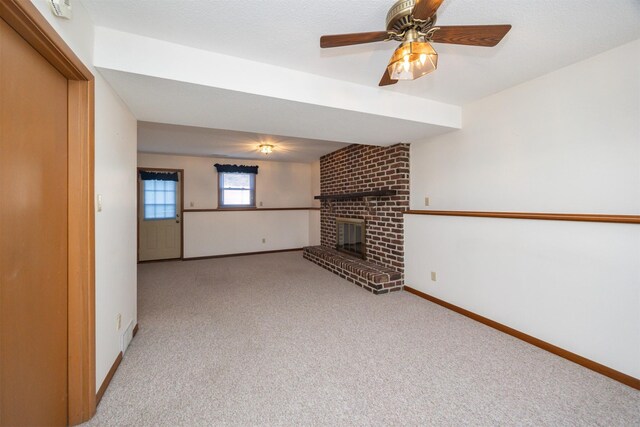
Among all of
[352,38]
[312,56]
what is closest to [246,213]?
[312,56]

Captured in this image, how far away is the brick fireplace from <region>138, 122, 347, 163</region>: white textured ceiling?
0.58 meters

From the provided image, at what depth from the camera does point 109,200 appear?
5.72 ft

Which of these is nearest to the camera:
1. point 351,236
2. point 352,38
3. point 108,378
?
point 352,38

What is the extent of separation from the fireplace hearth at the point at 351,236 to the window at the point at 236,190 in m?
2.30

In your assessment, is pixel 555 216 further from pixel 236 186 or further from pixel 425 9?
pixel 236 186

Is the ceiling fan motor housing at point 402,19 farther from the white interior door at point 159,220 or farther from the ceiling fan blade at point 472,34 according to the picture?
the white interior door at point 159,220

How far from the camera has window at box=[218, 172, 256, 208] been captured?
231 inches

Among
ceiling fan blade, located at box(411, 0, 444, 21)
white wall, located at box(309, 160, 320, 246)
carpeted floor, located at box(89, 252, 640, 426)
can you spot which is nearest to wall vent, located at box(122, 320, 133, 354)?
carpeted floor, located at box(89, 252, 640, 426)

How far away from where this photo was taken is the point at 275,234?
637 cm

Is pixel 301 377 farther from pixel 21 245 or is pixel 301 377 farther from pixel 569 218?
pixel 569 218

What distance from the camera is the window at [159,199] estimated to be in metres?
5.25

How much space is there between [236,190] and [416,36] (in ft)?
17.4

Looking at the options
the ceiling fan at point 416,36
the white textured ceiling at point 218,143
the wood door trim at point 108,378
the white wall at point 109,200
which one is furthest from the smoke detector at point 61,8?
the white textured ceiling at point 218,143

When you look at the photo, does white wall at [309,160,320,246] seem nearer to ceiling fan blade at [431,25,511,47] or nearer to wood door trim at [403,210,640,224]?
wood door trim at [403,210,640,224]
